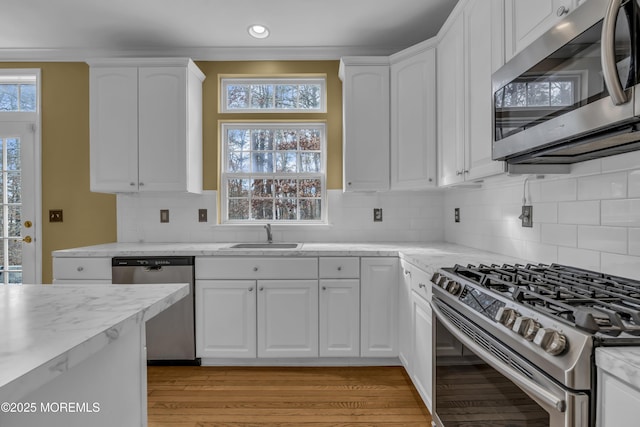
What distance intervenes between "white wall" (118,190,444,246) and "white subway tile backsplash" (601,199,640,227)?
1656 millimetres

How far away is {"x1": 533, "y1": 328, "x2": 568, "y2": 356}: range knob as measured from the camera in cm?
81

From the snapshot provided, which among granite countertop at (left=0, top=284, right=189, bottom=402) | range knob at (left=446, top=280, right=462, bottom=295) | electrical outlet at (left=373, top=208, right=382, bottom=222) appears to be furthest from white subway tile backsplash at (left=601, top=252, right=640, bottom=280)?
electrical outlet at (left=373, top=208, right=382, bottom=222)

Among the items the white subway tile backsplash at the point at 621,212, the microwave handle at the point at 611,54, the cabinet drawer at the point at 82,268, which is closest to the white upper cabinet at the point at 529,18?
the microwave handle at the point at 611,54

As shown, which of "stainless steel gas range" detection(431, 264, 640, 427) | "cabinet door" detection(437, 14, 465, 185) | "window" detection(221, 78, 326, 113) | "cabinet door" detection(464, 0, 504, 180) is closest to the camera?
"stainless steel gas range" detection(431, 264, 640, 427)

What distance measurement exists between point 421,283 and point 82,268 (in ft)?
7.81

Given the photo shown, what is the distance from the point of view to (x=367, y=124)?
2.74 meters

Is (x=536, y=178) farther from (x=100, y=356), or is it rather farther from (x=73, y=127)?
(x=73, y=127)

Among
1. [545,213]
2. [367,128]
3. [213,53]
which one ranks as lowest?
[545,213]

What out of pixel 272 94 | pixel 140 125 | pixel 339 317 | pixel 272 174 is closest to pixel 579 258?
pixel 339 317

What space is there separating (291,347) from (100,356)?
1.74m

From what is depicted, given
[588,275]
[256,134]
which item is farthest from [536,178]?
[256,134]

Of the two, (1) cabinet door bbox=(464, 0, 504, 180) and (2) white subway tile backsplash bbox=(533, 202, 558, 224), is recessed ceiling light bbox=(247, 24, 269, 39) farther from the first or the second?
(2) white subway tile backsplash bbox=(533, 202, 558, 224)

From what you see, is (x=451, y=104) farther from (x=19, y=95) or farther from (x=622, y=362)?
(x=19, y=95)

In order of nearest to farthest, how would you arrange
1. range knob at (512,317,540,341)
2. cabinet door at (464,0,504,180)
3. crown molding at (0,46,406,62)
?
range knob at (512,317,540,341) < cabinet door at (464,0,504,180) < crown molding at (0,46,406,62)
